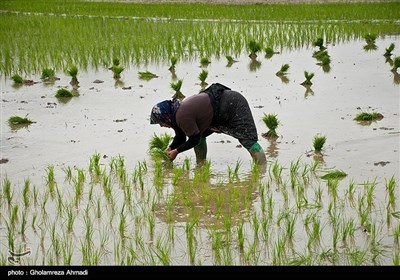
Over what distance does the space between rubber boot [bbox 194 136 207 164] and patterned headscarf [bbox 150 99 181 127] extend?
0.37m

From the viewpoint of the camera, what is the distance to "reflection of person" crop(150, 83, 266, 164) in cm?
527

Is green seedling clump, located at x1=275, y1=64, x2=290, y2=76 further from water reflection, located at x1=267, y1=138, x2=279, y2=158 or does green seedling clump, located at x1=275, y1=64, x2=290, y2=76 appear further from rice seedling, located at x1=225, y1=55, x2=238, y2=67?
water reflection, located at x1=267, y1=138, x2=279, y2=158

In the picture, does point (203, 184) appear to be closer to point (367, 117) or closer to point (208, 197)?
point (208, 197)

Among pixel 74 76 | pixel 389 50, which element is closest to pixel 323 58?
pixel 389 50

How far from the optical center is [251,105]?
7.52 meters

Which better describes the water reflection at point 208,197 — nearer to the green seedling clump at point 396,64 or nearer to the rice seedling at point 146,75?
the rice seedling at point 146,75

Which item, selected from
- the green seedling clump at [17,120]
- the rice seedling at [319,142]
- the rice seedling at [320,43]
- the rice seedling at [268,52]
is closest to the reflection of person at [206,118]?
the rice seedling at [319,142]

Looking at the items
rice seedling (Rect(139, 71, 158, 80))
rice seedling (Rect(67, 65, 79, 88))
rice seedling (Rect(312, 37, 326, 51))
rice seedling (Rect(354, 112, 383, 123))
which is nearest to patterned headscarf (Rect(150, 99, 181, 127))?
rice seedling (Rect(354, 112, 383, 123))

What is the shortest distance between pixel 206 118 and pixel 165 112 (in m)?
0.32

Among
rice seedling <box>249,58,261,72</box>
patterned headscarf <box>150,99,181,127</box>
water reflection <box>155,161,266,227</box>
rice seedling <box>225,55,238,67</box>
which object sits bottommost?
water reflection <box>155,161,266,227</box>

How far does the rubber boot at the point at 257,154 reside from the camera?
17.9ft

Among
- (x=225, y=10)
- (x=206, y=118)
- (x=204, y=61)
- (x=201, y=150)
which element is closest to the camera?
(x=206, y=118)

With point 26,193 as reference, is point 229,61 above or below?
above

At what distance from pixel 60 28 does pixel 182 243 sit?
413 inches
